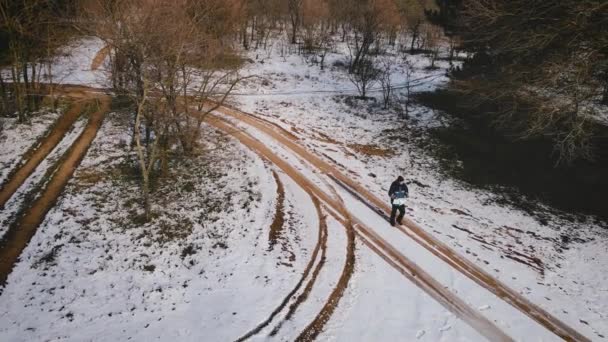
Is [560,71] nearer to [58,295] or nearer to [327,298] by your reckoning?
[327,298]

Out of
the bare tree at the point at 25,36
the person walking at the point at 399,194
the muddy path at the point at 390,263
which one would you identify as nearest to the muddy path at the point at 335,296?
the muddy path at the point at 390,263

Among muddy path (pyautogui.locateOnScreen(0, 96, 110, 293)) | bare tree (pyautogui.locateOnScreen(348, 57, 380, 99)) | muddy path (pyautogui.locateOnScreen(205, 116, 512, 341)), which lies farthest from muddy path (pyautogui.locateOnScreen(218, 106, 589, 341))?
bare tree (pyautogui.locateOnScreen(348, 57, 380, 99))

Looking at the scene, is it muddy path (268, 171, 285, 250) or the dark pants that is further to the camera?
the dark pants

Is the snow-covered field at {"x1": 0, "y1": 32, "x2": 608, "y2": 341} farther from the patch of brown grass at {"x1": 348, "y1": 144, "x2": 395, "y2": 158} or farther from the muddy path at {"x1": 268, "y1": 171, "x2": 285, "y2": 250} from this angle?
the patch of brown grass at {"x1": 348, "y1": 144, "x2": 395, "y2": 158}

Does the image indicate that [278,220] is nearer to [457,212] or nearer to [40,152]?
[457,212]

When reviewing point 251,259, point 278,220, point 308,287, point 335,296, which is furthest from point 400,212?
point 251,259

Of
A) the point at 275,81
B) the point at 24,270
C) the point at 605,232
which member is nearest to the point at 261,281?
the point at 24,270
